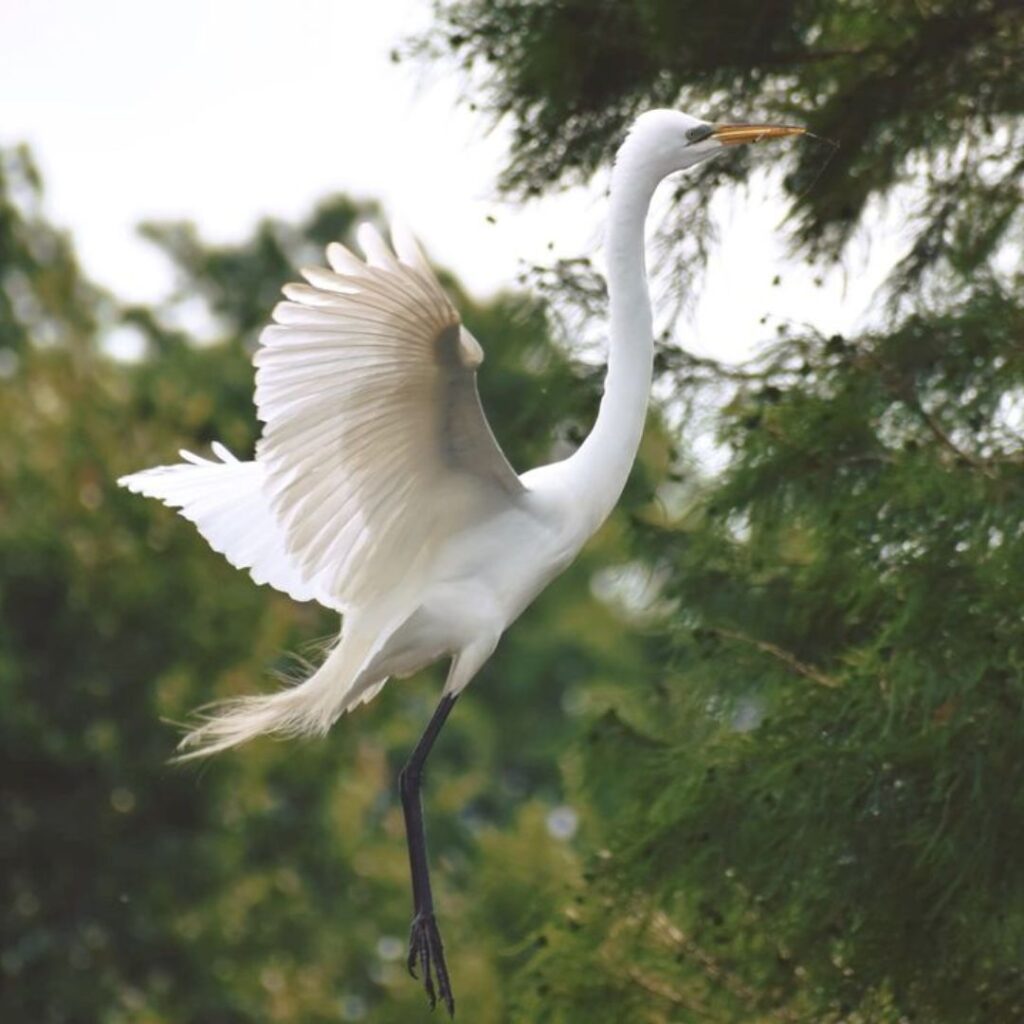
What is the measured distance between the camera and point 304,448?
352cm

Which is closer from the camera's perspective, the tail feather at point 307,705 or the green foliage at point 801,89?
the tail feather at point 307,705

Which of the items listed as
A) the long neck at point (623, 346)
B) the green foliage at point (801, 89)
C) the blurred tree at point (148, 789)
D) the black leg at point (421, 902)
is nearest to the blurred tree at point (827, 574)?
the green foliage at point (801, 89)

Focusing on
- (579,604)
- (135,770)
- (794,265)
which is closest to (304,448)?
(794,265)

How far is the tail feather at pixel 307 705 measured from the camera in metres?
4.04

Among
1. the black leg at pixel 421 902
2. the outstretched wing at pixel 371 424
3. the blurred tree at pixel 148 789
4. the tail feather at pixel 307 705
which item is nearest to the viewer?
the outstretched wing at pixel 371 424

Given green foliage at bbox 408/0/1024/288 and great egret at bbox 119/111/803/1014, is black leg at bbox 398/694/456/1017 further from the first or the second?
green foliage at bbox 408/0/1024/288

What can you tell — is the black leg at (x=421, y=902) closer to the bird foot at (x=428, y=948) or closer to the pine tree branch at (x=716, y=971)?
the bird foot at (x=428, y=948)

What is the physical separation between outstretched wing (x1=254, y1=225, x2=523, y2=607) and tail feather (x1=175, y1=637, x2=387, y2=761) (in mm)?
121

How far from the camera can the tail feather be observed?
4043 millimetres

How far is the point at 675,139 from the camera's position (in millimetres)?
3873

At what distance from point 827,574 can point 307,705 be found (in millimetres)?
1187

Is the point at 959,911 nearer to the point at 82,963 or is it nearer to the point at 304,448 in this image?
the point at 304,448

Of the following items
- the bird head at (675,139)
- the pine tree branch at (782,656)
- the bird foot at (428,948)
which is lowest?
the bird foot at (428,948)

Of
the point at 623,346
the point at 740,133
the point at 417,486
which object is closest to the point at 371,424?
the point at 417,486
